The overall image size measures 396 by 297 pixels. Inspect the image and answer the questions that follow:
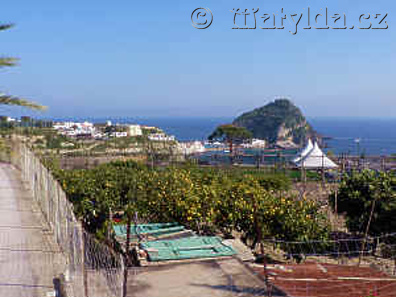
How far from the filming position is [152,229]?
7129 mm

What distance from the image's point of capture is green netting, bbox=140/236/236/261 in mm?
5527

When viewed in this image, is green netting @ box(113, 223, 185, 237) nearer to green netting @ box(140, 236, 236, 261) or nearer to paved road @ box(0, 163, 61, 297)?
green netting @ box(140, 236, 236, 261)

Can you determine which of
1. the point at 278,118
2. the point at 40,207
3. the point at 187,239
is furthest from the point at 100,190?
the point at 278,118

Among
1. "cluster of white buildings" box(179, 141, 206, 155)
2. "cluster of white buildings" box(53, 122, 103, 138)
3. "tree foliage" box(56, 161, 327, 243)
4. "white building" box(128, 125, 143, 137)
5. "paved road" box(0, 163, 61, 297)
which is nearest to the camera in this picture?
"paved road" box(0, 163, 61, 297)

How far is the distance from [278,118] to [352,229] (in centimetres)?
5481

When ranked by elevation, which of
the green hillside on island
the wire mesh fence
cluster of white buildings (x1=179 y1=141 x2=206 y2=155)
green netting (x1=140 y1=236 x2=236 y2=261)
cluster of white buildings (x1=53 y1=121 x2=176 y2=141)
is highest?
the green hillside on island

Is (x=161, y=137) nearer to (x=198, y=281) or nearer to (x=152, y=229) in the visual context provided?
(x=152, y=229)

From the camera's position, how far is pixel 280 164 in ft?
53.4

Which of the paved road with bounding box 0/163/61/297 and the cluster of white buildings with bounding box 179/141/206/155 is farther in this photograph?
the cluster of white buildings with bounding box 179/141/206/155

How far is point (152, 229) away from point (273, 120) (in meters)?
56.5

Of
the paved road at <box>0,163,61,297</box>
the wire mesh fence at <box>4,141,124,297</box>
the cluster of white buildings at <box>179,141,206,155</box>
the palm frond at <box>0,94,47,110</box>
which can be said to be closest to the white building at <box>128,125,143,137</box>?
the cluster of white buildings at <box>179,141,206,155</box>

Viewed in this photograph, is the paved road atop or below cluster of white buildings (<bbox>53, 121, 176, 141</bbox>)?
below

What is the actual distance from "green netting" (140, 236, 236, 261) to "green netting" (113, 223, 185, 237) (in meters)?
0.61

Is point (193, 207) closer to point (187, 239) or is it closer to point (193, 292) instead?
point (187, 239)
